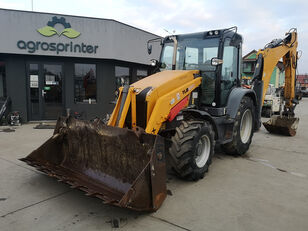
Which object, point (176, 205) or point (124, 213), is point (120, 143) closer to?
point (124, 213)

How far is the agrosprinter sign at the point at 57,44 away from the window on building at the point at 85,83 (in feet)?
2.38

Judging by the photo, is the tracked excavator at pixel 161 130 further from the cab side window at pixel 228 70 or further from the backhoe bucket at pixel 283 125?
the backhoe bucket at pixel 283 125

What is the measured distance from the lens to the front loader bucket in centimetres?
309

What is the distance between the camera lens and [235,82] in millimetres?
5734

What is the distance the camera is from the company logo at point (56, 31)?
32.2 feet

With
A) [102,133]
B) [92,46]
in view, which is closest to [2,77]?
[92,46]

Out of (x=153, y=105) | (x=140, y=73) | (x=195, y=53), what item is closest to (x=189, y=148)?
(x=153, y=105)

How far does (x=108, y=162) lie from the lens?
388 cm

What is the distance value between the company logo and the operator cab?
20.0 ft

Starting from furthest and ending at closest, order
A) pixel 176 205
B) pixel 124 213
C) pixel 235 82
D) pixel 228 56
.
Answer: pixel 235 82, pixel 228 56, pixel 176 205, pixel 124 213

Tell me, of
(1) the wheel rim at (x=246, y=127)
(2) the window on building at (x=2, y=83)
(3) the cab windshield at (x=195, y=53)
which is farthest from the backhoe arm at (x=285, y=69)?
(2) the window on building at (x=2, y=83)

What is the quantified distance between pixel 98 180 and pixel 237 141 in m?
3.27

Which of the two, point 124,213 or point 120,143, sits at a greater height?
point 120,143

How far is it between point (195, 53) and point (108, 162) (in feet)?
9.59
